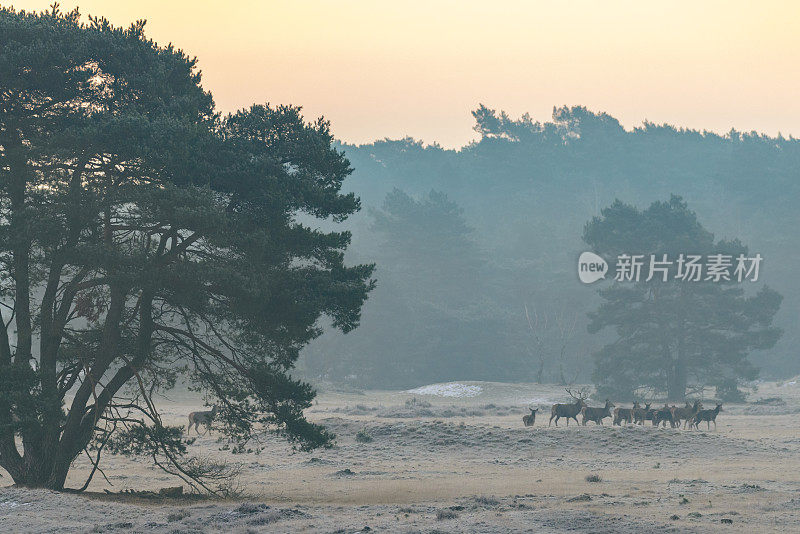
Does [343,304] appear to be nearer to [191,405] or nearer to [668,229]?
[191,405]

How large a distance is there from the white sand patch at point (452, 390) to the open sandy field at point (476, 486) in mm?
22163

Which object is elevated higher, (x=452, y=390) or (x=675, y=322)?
(x=675, y=322)

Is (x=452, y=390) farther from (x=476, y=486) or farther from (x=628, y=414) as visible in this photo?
(x=476, y=486)

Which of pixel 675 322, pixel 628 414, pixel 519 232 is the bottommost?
pixel 628 414

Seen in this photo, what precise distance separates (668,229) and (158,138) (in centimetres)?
5011

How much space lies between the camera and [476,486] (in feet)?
74.3

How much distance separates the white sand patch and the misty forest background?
9.48 meters

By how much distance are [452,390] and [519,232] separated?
4977 centimetres

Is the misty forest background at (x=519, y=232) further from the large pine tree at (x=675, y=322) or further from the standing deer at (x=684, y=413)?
the standing deer at (x=684, y=413)

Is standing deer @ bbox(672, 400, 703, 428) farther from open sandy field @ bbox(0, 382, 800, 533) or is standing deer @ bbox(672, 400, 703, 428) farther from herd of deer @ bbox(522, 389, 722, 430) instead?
open sandy field @ bbox(0, 382, 800, 533)

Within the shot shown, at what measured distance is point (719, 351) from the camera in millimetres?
58344

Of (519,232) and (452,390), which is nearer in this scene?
(452,390)

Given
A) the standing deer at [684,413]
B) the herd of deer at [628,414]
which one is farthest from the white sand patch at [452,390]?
the herd of deer at [628,414]

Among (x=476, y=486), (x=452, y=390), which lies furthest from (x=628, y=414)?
(x=452, y=390)
